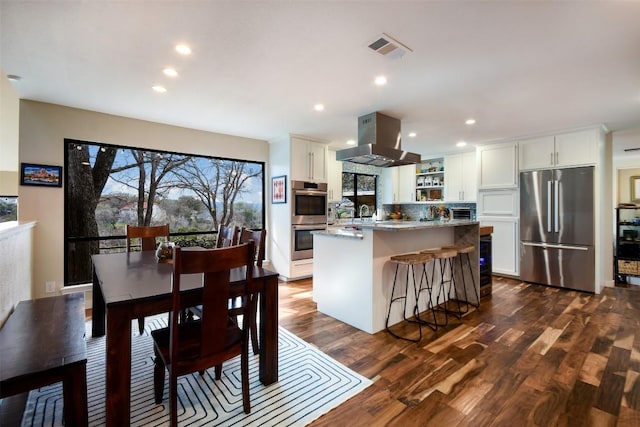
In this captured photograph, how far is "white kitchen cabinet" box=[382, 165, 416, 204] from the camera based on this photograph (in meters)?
6.55

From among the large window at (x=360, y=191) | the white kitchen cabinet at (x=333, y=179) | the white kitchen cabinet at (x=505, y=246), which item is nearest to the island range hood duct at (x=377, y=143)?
the white kitchen cabinet at (x=333, y=179)

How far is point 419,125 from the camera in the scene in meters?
4.11

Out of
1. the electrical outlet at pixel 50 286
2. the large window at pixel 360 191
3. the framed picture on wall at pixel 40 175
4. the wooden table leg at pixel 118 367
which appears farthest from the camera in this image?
the large window at pixel 360 191

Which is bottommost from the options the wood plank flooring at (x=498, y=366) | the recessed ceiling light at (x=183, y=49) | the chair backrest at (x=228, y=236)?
the wood plank flooring at (x=498, y=366)

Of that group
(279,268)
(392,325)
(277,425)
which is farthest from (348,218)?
(277,425)

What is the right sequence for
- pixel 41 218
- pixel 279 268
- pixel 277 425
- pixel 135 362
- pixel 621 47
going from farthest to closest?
pixel 279 268, pixel 41 218, pixel 135 362, pixel 621 47, pixel 277 425

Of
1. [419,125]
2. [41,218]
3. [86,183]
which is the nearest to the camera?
[41,218]

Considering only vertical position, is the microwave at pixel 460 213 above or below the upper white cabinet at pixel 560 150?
below

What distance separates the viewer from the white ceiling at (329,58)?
176 cm

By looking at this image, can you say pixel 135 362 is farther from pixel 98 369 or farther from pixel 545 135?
pixel 545 135

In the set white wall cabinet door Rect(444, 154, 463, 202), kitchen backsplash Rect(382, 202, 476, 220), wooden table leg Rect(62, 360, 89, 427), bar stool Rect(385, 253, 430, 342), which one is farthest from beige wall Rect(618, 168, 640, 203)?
wooden table leg Rect(62, 360, 89, 427)

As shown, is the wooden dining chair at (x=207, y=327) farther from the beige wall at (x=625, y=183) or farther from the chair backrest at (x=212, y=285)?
the beige wall at (x=625, y=183)

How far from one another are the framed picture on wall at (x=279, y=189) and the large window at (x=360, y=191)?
5.90ft

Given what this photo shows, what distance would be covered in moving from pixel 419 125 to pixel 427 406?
11.2 feet
